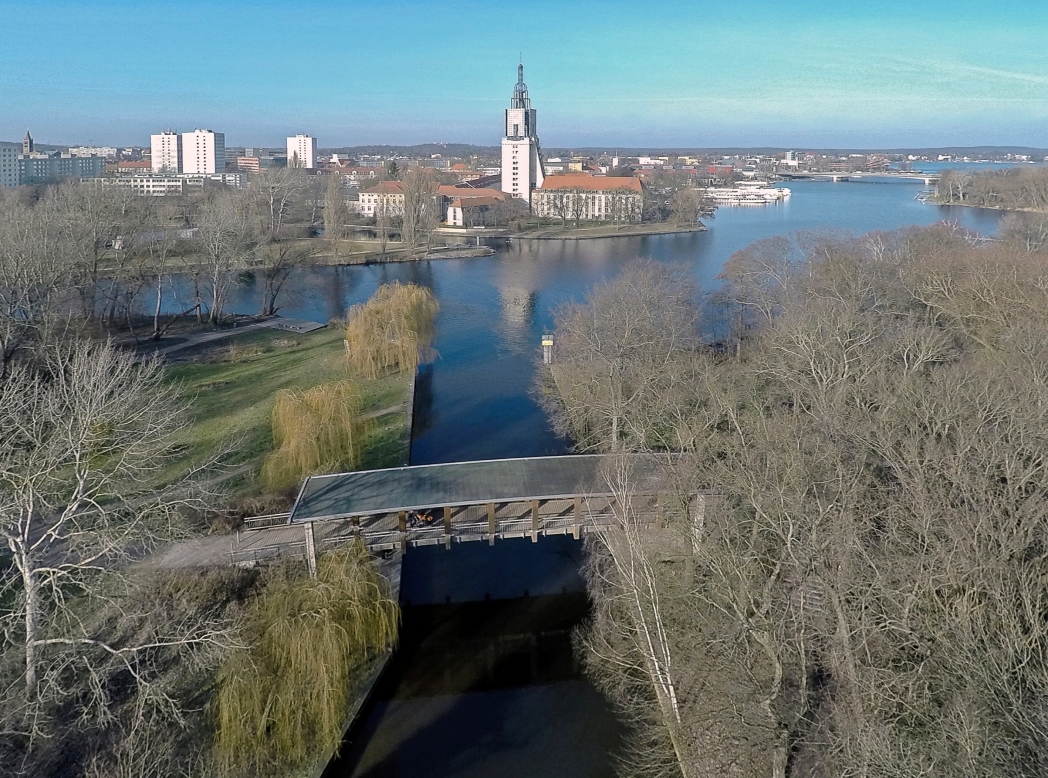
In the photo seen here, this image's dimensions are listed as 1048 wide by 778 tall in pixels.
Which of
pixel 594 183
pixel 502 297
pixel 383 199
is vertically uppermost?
pixel 594 183

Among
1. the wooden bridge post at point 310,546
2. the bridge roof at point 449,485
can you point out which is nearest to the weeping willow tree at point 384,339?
the bridge roof at point 449,485

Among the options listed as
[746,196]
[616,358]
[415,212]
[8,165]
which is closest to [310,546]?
[616,358]

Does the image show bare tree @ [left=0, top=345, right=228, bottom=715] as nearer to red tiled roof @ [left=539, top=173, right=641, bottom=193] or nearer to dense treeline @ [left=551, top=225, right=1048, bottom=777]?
dense treeline @ [left=551, top=225, right=1048, bottom=777]

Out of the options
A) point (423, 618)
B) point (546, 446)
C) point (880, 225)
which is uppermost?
point (880, 225)

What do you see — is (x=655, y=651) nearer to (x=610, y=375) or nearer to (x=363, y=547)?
(x=363, y=547)

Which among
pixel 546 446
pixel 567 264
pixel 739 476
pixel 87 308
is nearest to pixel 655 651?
pixel 739 476

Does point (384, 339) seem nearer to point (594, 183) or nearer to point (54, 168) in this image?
point (594, 183)

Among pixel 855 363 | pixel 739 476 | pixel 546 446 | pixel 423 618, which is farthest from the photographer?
pixel 546 446
